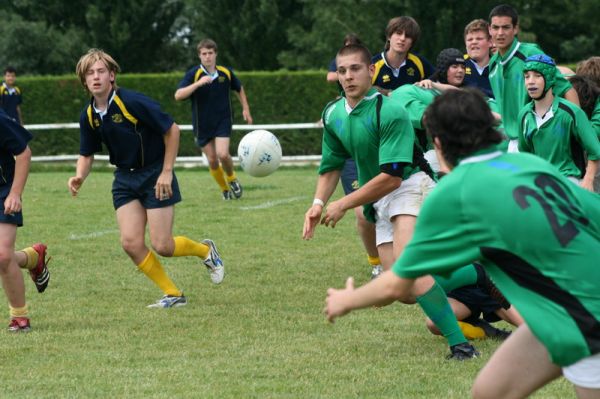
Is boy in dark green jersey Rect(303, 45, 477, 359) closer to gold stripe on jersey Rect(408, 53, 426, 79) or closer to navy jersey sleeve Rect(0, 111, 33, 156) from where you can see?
navy jersey sleeve Rect(0, 111, 33, 156)

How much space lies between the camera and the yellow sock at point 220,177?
15.6 metres

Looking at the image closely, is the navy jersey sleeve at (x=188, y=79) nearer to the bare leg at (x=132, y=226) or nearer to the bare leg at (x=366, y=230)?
the bare leg at (x=366, y=230)

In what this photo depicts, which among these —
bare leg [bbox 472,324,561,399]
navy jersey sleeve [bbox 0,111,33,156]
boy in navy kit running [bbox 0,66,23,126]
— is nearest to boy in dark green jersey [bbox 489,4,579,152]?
navy jersey sleeve [bbox 0,111,33,156]

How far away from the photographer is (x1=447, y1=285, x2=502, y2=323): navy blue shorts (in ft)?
22.7

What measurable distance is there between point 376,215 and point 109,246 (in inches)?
217

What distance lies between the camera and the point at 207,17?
34750mm

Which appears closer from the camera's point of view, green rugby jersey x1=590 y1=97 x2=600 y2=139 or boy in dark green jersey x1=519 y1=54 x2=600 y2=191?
boy in dark green jersey x1=519 y1=54 x2=600 y2=191

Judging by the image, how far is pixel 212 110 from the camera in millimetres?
16000

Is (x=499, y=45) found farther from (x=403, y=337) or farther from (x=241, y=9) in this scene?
(x=241, y=9)

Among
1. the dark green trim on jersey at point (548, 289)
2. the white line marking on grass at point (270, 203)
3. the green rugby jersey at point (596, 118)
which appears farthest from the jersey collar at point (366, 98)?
the white line marking on grass at point (270, 203)

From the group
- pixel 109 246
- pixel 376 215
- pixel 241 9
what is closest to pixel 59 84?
pixel 241 9

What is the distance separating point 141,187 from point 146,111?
0.60m

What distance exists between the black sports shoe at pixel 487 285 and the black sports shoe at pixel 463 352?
1.40ft

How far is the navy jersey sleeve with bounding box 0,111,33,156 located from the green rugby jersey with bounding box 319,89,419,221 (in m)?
2.05
